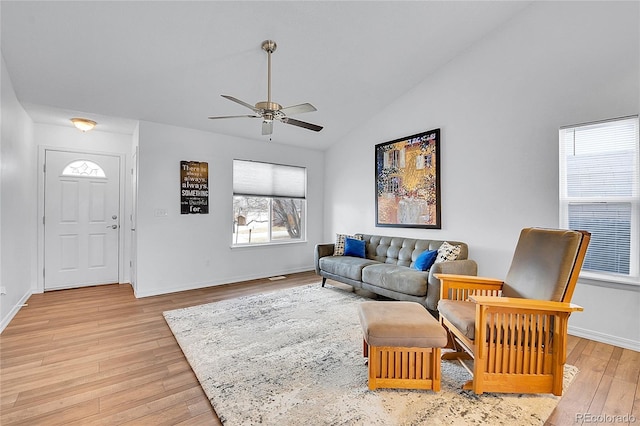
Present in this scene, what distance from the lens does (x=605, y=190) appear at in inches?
110

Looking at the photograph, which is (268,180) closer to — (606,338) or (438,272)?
(438,272)

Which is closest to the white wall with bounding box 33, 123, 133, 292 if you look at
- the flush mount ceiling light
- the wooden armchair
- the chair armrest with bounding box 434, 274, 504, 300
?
the flush mount ceiling light

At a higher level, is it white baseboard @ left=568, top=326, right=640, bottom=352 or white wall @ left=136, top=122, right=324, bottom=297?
white wall @ left=136, top=122, right=324, bottom=297

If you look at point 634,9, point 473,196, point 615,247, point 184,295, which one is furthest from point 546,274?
point 184,295

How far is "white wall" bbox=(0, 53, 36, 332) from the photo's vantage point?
2.96 m

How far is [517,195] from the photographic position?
3.29 metres

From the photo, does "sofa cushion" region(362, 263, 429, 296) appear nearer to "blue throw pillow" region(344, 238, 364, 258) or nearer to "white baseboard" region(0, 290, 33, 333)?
"blue throw pillow" region(344, 238, 364, 258)

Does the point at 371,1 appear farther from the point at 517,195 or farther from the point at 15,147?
the point at 15,147

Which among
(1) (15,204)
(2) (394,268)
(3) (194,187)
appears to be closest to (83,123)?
(1) (15,204)

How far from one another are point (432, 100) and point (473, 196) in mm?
1459

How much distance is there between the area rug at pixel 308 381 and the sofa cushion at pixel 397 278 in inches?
24.4

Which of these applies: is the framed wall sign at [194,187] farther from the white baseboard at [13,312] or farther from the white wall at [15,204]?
the white baseboard at [13,312]

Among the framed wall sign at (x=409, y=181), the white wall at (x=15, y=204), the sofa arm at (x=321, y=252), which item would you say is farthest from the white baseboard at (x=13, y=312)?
the framed wall sign at (x=409, y=181)

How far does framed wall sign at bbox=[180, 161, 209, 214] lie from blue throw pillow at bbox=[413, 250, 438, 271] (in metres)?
3.26
